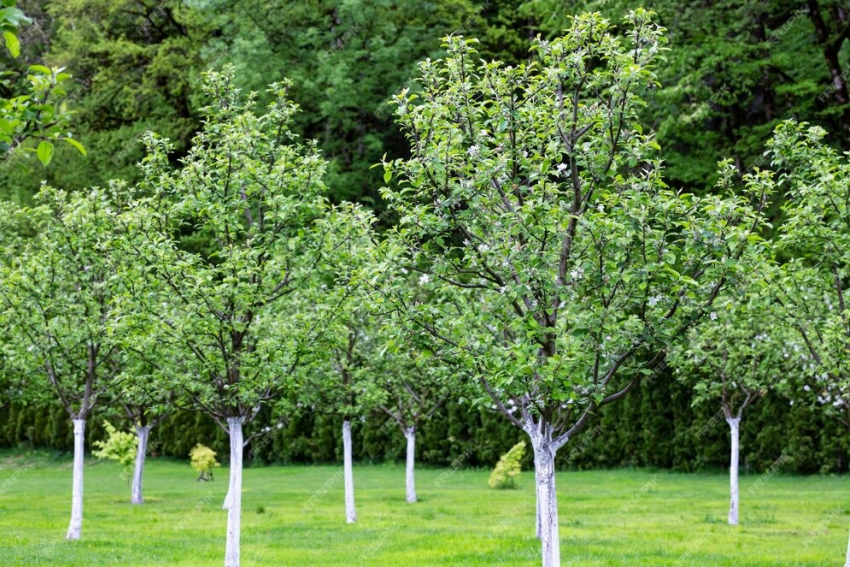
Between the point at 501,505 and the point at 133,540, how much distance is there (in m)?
8.63

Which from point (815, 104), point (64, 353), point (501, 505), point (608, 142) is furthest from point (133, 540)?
point (815, 104)

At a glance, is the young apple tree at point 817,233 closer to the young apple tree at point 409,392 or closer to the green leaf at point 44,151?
the green leaf at point 44,151

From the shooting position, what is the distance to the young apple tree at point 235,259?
11.8 m

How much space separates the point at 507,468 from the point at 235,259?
14702mm

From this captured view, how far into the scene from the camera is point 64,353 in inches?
625

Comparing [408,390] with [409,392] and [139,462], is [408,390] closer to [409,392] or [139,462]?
[409,392]

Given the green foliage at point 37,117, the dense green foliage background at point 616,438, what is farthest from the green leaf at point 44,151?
the dense green foliage background at point 616,438

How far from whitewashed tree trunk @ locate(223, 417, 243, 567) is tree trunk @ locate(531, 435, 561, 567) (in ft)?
13.9

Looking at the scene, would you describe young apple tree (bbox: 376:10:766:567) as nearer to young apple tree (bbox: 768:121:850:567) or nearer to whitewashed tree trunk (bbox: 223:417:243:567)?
young apple tree (bbox: 768:121:850:567)

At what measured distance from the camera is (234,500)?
469 inches

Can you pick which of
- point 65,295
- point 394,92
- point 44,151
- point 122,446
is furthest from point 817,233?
point 394,92

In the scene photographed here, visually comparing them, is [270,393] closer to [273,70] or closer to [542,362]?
[542,362]

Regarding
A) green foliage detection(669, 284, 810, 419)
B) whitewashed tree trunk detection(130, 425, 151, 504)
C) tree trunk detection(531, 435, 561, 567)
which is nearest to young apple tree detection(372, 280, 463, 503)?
green foliage detection(669, 284, 810, 419)

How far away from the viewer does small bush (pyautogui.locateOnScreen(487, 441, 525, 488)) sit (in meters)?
24.6
